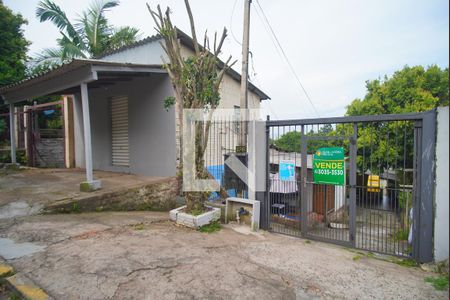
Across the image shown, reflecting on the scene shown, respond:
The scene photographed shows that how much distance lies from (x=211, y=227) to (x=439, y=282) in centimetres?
379

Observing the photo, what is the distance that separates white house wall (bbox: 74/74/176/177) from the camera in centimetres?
750

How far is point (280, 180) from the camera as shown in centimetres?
569

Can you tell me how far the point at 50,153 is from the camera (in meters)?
10.9

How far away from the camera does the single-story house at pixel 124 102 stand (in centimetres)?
646

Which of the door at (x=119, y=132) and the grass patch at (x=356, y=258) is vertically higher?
the door at (x=119, y=132)

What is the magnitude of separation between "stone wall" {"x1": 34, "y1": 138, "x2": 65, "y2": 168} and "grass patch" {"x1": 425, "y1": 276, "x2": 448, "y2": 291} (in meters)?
12.5

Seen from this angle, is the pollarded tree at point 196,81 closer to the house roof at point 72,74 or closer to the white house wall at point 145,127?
the house roof at point 72,74

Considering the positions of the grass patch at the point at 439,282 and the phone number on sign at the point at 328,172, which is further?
the phone number on sign at the point at 328,172

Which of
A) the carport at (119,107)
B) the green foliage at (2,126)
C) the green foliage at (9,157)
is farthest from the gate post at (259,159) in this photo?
the green foliage at (2,126)

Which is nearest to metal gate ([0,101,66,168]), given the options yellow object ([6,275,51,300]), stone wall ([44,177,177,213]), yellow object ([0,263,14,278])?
stone wall ([44,177,177,213])

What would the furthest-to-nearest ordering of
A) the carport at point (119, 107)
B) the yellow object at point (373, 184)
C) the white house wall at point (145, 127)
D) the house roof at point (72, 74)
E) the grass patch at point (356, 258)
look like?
1. the white house wall at point (145, 127)
2. the carport at point (119, 107)
3. the house roof at point (72, 74)
4. the yellow object at point (373, 184)
5. the grass patch at point (356, 258)

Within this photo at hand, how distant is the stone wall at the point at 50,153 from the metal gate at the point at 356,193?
9.57m

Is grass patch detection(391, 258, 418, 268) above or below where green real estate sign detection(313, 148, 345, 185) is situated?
below

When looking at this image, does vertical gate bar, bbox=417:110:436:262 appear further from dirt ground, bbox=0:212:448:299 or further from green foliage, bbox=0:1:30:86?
green foliage, bbox=0:1:30:86
